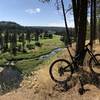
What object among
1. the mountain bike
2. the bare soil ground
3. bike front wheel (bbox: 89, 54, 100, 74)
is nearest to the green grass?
the mountain bike

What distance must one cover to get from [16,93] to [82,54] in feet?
10.0

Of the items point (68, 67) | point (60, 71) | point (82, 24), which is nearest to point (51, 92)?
point (60, 71)

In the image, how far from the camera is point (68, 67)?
12.4 metres

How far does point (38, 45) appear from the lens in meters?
114

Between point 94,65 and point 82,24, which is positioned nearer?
point 94,65

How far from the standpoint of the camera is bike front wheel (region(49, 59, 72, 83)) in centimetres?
1209

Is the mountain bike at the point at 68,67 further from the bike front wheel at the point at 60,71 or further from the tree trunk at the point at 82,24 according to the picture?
the tree trunk at the point at 82,24

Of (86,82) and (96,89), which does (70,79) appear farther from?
(96,89)

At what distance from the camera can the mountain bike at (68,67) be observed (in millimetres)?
12094

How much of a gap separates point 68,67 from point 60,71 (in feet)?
1.19

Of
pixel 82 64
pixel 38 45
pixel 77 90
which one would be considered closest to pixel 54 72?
pixel 82 64

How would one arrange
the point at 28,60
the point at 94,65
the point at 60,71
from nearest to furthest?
the point at 60,71, the point at 94,65, the point at 28,60

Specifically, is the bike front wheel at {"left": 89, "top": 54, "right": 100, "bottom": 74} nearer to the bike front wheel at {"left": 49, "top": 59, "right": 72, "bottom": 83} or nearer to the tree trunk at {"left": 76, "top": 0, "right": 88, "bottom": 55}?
the bike front wheel at {"left": 49, "top": 59, "right": 72, "bottom": 83}

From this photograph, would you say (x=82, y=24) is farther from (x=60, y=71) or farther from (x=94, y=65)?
(x=60, y=71)
